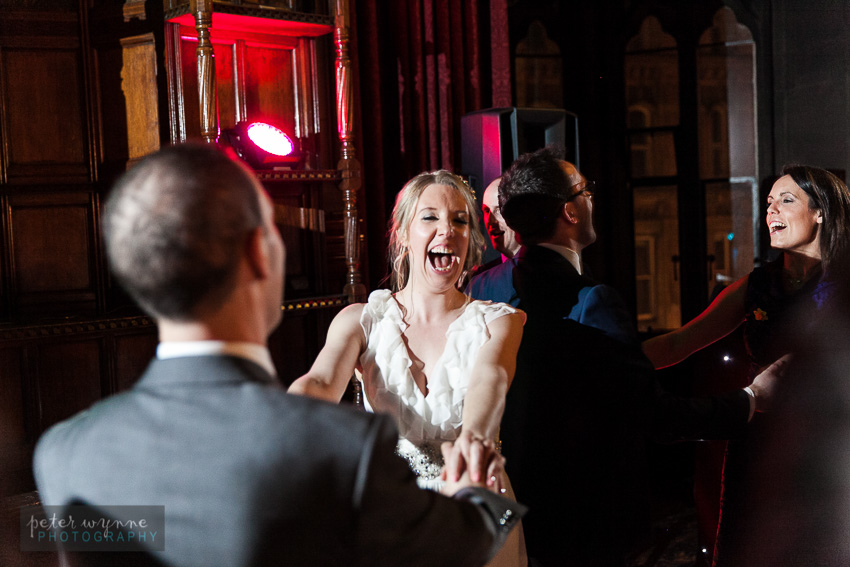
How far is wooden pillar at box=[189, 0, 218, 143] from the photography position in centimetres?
304

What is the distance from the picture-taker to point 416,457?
1.87 m

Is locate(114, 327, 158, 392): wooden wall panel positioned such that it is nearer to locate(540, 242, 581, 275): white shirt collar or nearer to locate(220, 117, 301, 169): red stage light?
locate(220, 117, 301, 169): red stage light

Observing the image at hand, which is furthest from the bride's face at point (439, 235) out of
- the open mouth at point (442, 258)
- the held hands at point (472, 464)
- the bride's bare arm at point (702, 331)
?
the bride's bare arm at point (702, 331)

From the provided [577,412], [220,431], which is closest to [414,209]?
[577,412]

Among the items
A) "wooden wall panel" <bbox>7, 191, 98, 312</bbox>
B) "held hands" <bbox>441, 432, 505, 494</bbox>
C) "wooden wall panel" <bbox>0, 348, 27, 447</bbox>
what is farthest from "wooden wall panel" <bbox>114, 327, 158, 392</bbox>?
"held hands" <bbox>441, 432, 505, 494</bbox>

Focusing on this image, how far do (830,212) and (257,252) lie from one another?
6.97ft

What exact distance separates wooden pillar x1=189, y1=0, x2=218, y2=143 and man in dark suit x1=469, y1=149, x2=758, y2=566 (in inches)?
61.0

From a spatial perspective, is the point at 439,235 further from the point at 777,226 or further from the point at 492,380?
the point at 777,226

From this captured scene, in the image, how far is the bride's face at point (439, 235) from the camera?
197cm

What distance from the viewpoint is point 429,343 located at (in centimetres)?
196

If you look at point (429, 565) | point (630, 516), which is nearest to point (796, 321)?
point (630, 516)

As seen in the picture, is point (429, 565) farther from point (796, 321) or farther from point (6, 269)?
point (6, 269)

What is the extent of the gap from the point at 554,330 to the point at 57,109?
8.01ft

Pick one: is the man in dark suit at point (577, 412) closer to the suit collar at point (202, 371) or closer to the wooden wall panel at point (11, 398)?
the suit collar at point (202, 371)
